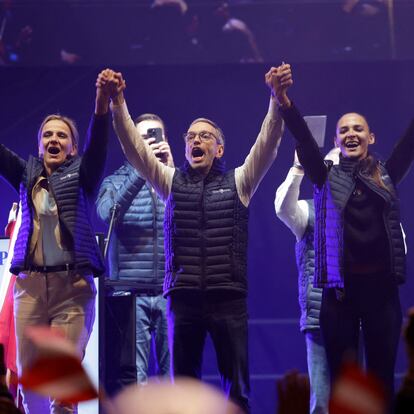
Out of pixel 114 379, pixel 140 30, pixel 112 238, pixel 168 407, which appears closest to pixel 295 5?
pixel 140 30

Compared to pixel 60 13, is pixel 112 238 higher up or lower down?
lower down

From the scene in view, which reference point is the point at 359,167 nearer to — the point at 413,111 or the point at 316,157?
the point at 316,157

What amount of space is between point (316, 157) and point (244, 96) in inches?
117

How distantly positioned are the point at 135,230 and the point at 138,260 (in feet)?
0.61

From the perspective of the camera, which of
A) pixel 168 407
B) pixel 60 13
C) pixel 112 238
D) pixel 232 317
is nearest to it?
pixel 168 407

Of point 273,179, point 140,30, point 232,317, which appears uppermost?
point 140,30

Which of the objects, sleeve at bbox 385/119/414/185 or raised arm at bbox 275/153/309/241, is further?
raised arm at bbox 275/153/309/241

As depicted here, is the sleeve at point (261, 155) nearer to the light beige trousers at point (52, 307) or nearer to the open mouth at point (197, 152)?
the open mouth at point (197, 152)

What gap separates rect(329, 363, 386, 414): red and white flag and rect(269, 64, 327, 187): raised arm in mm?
2912

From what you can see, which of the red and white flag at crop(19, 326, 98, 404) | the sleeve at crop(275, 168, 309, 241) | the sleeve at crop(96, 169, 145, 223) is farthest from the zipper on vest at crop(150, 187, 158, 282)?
the red and white flag at crop(19, 326, 98, 404)

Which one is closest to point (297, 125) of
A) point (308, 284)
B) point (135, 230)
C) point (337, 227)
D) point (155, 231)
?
point (337, 227)

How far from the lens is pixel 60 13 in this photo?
632 centimetres

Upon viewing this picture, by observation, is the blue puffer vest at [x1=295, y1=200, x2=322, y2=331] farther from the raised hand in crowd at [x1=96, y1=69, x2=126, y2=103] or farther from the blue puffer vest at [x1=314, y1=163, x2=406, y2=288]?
the raised hand in crowd at [x1=96, y1=69, x2=126, y2=103]

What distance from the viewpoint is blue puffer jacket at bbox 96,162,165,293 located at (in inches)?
188
